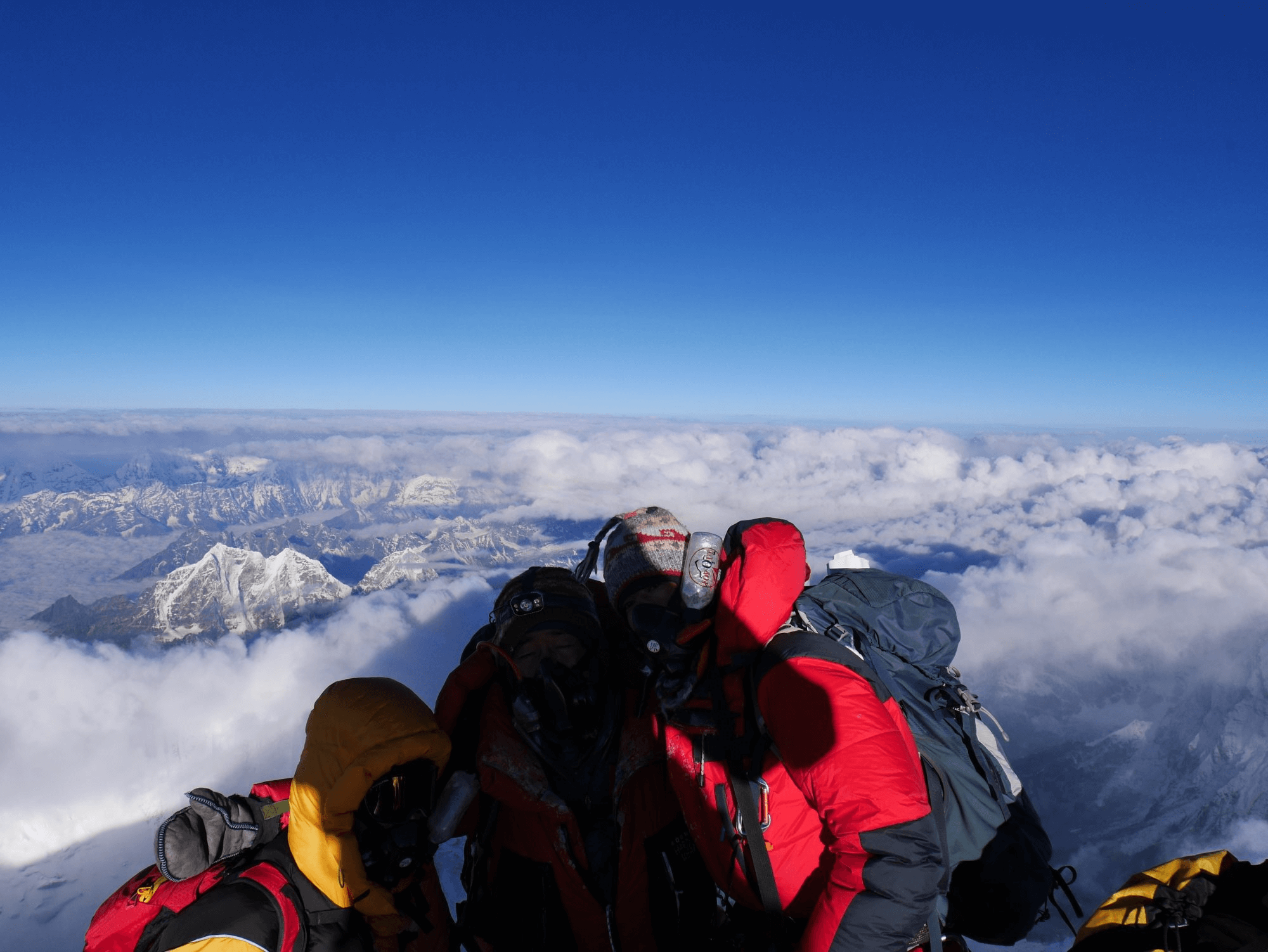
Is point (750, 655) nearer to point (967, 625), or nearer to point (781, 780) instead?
point (781, 780)

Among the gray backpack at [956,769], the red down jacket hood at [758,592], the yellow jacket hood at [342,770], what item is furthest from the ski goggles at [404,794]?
the gray backpack at [956,769]

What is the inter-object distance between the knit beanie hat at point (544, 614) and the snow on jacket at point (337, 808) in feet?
2.47

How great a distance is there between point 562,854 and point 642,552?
2.15 metres

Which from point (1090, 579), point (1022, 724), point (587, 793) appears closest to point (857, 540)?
point (1090, 579)

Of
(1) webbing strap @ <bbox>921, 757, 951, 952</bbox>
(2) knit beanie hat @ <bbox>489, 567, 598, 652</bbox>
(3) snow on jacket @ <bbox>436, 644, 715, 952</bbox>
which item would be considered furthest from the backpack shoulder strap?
(1) webbing strap @ <bbox>921, 757, 951, 952</bbox>

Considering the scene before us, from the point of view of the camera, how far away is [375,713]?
2.89m

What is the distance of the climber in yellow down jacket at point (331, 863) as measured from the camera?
2.67 m

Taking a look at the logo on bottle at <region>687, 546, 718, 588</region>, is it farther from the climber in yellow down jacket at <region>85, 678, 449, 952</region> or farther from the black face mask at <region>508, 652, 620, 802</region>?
the climber in yellow down jacket at <region>85, 678, 449, 952</region>

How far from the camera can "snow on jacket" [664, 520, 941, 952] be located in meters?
2.46

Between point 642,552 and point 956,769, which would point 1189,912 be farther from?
point 642,552

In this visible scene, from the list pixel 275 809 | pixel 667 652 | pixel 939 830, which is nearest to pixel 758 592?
pixel 667 652

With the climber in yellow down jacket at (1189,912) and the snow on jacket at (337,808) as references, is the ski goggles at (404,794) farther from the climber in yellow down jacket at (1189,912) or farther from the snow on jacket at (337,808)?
the climber in yellow down jacket at (1189,912)

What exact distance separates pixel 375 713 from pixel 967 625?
142m

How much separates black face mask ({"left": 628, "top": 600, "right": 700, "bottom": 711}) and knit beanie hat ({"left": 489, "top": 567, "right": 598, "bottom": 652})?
1.27 feet
